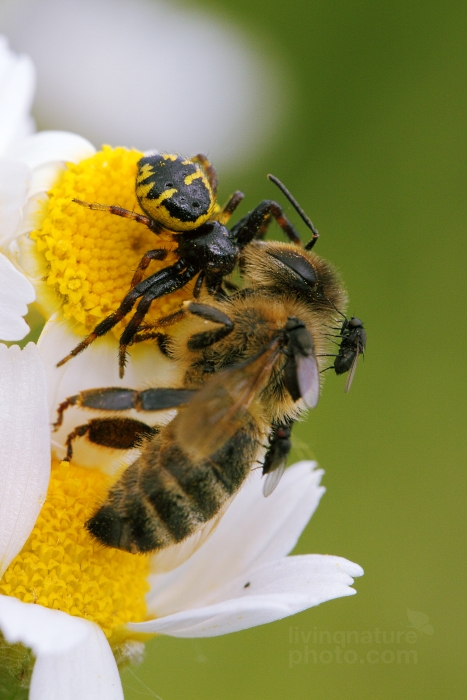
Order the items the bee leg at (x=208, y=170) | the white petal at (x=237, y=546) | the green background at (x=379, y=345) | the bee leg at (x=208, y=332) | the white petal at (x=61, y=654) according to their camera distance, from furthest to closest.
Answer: the green background at (x=379, y=345) → the bee leg at (x=208, y=170) → the white petal at (x=237, y=546) → the bee leg at (x=208, y=332) → the white petal at (x=61, y=654)

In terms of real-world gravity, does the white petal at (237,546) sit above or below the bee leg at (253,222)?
below

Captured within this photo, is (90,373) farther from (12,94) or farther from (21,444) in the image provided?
(12,94)

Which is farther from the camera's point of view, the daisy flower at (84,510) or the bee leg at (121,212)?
the bee leg at (121,212)

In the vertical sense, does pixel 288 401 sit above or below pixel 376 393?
above

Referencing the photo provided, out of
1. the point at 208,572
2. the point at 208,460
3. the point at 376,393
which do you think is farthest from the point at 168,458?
the point at 376,393

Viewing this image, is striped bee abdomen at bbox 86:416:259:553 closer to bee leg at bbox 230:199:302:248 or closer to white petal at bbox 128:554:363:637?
white petal at bbox 128:554:363:637

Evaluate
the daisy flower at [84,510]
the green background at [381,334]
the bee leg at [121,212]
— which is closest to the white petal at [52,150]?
the daisy flower at [84,510]

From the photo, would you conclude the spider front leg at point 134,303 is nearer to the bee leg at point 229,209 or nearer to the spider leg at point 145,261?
the spider leg at point 145,261

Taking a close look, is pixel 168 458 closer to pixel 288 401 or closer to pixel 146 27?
pixel 288 401
